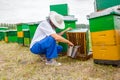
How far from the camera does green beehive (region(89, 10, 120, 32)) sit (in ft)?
11.1

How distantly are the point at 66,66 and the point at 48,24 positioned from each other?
0.78 metres

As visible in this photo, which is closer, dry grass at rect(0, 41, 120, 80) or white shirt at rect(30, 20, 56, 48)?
dry grass at rect(0, 41, 120, 80)

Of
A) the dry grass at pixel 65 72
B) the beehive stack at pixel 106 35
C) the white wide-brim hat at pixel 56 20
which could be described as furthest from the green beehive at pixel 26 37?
the beehive stack at pixel 106 35

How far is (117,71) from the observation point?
10.9 ft

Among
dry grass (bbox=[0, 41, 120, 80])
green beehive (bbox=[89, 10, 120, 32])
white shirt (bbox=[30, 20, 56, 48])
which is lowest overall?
dry grass (bbox=[0, 41, 120, 80])

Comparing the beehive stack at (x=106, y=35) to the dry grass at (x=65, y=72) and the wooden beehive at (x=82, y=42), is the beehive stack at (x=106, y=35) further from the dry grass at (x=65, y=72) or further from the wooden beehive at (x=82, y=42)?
the wooden beehive at (x=82, y=42)

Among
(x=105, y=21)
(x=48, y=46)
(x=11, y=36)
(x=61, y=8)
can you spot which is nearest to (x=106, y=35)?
(x=105, y=21)

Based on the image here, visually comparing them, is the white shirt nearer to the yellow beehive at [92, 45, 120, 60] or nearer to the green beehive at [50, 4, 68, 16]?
the yellow beehive at [92, 45, 120, 60]

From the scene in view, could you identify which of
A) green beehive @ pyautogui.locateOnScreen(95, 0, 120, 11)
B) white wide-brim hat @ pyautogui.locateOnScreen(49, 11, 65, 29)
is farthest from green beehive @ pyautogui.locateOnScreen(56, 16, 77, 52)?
green beehive @ pyautogui.locateOnScreen(95, 0, 120, 11)

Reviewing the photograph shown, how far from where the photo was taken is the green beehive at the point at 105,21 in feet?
11.1

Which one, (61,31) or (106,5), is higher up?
(106,5)

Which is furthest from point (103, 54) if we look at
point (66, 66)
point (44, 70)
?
point (44, 70)

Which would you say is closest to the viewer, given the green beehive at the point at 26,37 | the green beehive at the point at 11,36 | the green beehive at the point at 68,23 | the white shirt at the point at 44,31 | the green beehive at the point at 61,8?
the white shirt at the point at 44,31

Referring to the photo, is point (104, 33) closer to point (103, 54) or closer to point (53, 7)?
point (103, 54)
